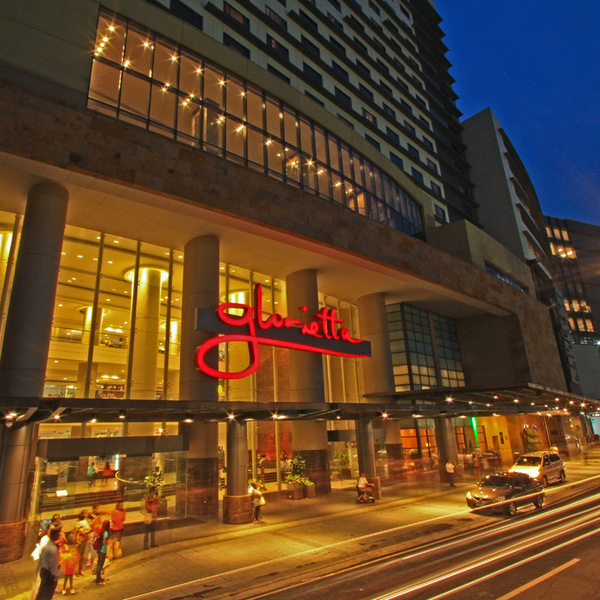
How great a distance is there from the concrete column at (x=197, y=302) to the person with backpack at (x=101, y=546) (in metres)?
8.95

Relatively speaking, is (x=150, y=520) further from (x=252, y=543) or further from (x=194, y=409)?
(x=194, y=409)

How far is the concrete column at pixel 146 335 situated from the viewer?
22125mm

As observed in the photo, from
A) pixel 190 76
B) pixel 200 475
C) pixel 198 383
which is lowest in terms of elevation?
pixel 200 475

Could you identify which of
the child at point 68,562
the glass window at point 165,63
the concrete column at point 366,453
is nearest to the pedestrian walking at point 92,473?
the child at point 68,562

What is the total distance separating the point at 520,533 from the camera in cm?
1416

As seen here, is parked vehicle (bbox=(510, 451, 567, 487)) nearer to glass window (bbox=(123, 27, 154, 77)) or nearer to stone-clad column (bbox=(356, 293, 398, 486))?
stone-clad column (bbox=(356, 293, 398, 486))

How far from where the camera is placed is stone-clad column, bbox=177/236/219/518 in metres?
20.4

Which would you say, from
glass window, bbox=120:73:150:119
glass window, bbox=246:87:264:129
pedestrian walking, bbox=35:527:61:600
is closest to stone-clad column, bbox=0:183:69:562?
glass window, bbox=120:73:150:119

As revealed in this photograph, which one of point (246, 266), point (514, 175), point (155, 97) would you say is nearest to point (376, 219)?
point (246, 266)

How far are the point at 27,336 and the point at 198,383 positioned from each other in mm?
7783

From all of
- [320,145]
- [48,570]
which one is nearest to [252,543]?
[48,570]

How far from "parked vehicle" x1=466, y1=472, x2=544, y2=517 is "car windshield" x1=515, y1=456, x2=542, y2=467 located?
19.4 ft

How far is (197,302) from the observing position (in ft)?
73.9

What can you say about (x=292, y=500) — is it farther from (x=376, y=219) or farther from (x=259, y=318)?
(x=376, y=219)
